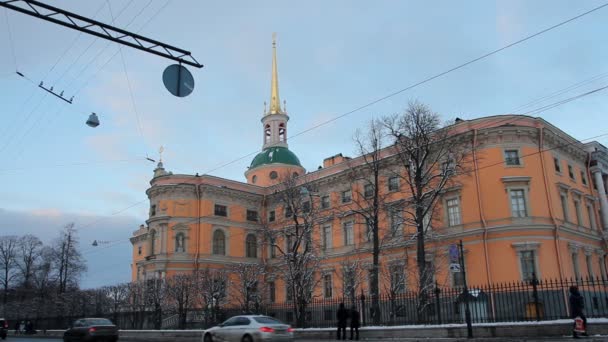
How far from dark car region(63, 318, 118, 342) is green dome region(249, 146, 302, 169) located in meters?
42.2

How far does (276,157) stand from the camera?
215 ft

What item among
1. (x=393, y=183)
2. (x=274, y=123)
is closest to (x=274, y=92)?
(x=274, y=123)

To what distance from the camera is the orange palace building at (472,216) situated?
3669cm

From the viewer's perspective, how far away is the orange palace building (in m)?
36.7

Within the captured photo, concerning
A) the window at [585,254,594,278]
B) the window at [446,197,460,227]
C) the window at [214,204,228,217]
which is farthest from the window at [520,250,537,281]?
the window at [214,204,228,217]

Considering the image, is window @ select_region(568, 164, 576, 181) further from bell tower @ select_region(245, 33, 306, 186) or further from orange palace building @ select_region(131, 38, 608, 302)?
bell tower @ select_region(245, 33, 306, 186)

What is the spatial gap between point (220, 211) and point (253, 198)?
4613 millimetres

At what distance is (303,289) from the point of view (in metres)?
31.0

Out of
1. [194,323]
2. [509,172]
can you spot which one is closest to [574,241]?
[509,172]

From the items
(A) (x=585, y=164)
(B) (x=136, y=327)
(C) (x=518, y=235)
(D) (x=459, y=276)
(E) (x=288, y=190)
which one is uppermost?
(A) (x=585, y=164)

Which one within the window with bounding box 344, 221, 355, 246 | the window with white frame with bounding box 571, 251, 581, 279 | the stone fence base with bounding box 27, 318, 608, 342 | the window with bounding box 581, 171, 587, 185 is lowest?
the stone fence base with bounding box 27, 318, 608, 342

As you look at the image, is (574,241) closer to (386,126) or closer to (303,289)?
(386,126)

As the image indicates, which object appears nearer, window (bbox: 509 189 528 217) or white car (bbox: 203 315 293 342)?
white car (bbox: 203 315 293 342)

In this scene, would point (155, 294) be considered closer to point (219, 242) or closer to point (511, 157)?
point (219, 242)
